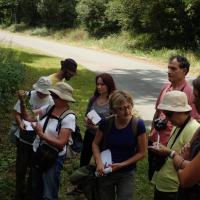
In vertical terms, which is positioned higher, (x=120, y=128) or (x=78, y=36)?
(x=120, y=128)

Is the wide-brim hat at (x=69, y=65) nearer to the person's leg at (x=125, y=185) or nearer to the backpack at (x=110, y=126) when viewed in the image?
the backpack at (x=110, y=126)

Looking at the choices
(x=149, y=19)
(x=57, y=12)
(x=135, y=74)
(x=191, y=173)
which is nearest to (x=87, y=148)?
(x=191, y=173)

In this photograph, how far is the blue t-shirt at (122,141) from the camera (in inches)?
188

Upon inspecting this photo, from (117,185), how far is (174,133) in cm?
102

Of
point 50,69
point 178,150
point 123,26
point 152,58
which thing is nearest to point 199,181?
point 178,150

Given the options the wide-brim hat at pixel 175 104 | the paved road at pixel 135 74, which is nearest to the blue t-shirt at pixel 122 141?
the wide-brim hat at pixel 175 104

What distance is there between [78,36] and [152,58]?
50.1 ft

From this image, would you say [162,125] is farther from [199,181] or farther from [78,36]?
[78,36]

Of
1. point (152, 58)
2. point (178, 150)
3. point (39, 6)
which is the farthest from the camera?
point (39, 6)

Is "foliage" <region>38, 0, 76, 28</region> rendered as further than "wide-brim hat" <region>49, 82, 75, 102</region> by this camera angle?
Yes

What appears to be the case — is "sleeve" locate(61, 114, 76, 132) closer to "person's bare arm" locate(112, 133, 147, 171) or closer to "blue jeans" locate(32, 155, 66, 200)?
"blue jeans" locate(32, 155, 66, 200)

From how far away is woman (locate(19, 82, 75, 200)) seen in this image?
491cm

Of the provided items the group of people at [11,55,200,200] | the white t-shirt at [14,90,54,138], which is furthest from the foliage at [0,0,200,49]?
the group of people at [11,55,200,200]

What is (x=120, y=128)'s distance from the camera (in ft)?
15.7
